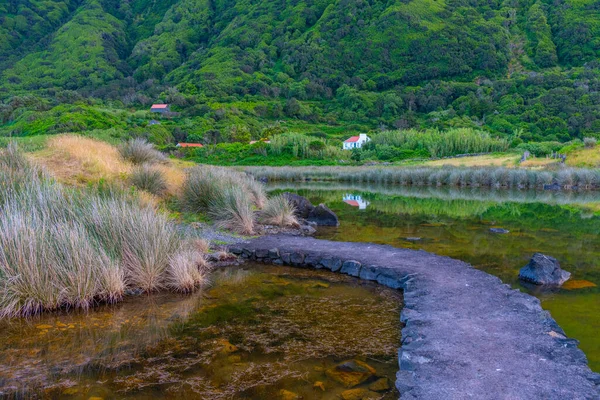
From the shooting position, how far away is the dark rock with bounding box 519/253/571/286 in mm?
9078

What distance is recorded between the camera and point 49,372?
206 inches

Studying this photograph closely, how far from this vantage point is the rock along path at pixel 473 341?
459 centimetres

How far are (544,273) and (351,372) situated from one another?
226 inches

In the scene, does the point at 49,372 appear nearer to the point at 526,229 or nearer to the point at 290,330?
the point at 290,330

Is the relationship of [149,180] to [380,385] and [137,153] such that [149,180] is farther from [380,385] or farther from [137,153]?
[380,385]

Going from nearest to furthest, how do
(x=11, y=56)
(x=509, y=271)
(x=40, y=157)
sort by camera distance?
(x=509, y=271)
(x=40, y=157)
(x=11, y=56)

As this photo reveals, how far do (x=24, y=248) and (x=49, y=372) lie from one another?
2442 millimetres

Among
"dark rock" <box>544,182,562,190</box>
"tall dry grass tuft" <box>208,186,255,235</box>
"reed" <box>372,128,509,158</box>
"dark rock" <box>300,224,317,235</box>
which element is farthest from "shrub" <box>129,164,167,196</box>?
"reed" <box>372,128,509,158</box>

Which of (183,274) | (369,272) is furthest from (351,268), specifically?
(183,274)

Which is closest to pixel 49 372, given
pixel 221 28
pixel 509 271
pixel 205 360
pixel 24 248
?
pixel 205 360

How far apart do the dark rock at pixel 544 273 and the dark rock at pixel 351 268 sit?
3377 mm

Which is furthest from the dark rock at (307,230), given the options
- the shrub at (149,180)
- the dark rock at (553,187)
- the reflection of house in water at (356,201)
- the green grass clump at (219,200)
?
the dark rock at (553,187)

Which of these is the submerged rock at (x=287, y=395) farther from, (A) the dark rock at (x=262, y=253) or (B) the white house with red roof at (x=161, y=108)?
(B) the white house with red roof at (x=161, y=108)

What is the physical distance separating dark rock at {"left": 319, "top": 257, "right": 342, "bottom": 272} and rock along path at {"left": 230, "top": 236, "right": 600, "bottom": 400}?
120 millimetres
